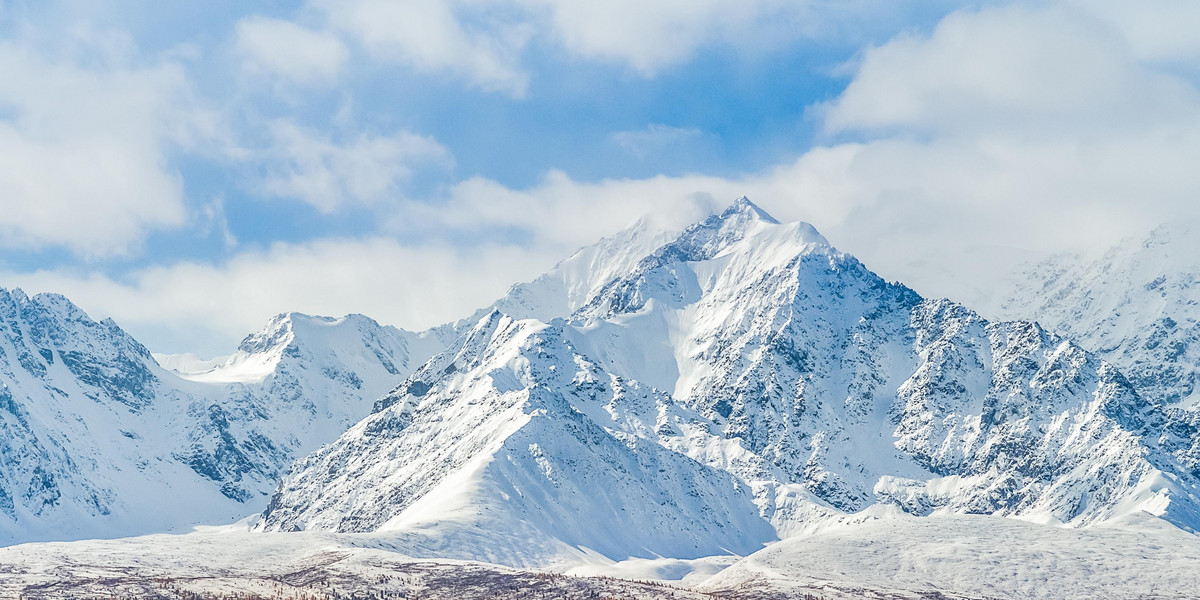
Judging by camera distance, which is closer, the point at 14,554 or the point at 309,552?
the point at 14,554

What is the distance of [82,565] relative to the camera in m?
172

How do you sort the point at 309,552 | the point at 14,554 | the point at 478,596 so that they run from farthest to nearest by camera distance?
the point at 309,552 → the point at 14,554 → the point at 478,596

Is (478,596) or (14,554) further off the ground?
(14,554)

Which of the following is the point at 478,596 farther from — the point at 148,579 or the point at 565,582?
the point at 148,579

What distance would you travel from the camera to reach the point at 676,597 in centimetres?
15650

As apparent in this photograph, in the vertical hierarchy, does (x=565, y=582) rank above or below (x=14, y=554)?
below

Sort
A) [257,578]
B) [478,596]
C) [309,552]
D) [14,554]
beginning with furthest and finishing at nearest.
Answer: [309,552] → [14,554] → [257,578] → [478,596]

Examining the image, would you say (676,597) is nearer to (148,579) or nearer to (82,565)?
(148,579)

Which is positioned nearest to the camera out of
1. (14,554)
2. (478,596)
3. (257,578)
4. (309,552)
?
(478,596)

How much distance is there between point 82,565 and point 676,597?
6954 cm

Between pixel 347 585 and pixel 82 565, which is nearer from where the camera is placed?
pixel 347 585

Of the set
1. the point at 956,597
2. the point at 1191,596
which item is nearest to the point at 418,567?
the point at 956,597

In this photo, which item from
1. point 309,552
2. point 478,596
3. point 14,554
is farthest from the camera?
point 309,552

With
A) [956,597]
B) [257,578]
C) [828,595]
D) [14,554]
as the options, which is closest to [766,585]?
[828,595]
